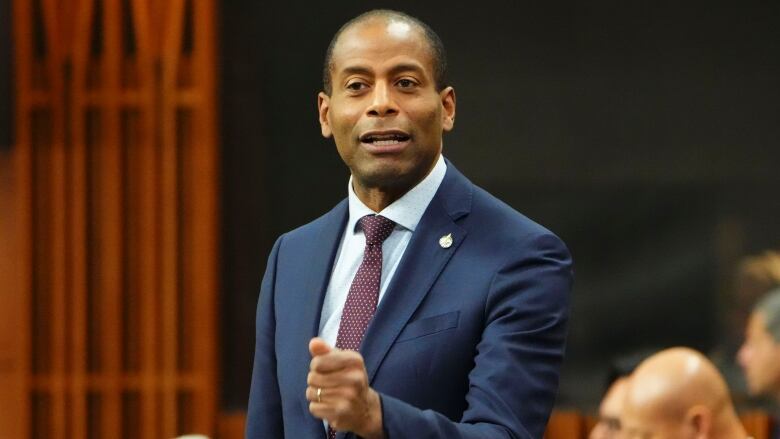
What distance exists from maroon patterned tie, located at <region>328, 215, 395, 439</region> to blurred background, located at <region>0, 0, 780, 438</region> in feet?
10.7

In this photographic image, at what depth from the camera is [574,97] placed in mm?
5758

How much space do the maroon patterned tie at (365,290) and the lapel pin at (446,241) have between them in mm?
109

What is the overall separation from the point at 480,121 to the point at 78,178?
1698mm

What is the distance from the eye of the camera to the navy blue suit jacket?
2.31 meters

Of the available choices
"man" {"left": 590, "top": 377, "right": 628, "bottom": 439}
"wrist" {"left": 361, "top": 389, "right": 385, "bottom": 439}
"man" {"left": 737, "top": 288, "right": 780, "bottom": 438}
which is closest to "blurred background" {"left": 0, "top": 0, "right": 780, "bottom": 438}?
"man" {"left": 590, "top": 377, "right": 628, "bottom": 439}

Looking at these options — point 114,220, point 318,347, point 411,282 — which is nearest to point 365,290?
point 411,282

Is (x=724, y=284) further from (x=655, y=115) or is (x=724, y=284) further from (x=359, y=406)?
(x=359, y=406)

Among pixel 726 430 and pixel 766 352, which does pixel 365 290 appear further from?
pixel 766 352

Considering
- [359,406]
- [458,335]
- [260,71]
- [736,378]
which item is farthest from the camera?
[260,71]

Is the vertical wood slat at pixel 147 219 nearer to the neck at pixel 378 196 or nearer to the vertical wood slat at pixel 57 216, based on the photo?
the vertical wood slat at pixel 57 216

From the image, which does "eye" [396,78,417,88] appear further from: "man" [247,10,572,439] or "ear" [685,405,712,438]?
"ear" [685,405,712,438]

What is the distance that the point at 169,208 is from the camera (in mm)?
5867

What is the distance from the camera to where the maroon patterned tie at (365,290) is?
240 cm

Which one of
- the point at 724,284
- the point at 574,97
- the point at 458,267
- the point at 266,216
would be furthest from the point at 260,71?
the point at 458,267
